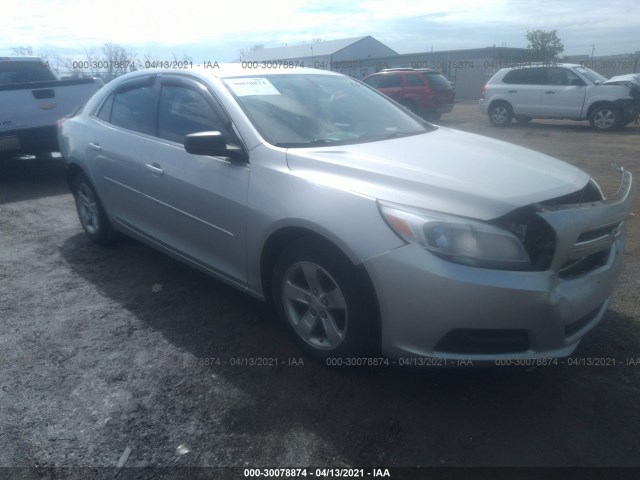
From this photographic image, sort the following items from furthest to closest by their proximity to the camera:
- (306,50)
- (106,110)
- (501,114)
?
1. (306,50)
2. (501,114)
3. (106,110)

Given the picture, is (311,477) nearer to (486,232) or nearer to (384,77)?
(486,232)

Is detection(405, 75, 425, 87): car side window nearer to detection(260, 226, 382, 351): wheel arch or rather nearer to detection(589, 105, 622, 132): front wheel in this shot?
detection(589, 105, 622, 132): front wheel

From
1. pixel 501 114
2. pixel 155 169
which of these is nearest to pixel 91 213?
pixel 155 169

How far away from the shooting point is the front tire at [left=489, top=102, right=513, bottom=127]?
53.5 feet

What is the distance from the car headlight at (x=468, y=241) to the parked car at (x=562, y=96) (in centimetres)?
1364

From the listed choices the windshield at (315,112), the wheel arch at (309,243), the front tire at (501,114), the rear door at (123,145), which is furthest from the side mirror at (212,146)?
the front tire at (501,114)

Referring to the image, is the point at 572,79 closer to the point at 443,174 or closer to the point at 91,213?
the point at 91,213

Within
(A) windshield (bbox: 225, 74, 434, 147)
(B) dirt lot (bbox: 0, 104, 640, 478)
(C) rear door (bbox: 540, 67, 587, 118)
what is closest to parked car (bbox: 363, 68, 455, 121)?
(C) rear door (bbox: 540, 67, 587, 118)

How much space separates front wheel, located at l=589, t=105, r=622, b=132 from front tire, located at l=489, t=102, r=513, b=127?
87.8 inches

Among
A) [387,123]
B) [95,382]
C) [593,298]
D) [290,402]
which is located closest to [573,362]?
[593,298]

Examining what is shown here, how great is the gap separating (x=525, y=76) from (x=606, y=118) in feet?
8.19

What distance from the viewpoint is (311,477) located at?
8.36 feet

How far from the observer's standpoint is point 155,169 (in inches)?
167

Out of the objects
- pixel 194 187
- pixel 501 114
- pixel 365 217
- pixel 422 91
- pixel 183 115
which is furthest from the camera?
pixel 422 91
